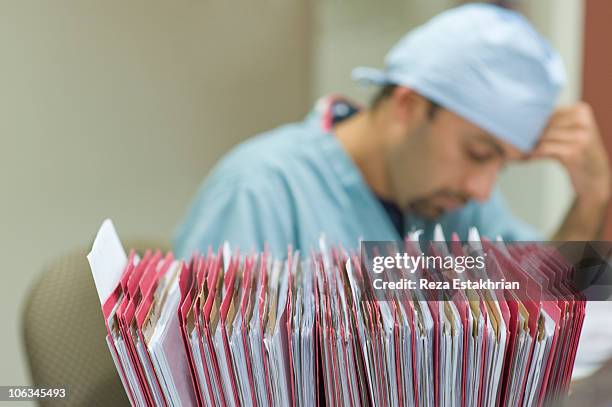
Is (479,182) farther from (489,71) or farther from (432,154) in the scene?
(489,71)

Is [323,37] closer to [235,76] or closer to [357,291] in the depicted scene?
[235,76]

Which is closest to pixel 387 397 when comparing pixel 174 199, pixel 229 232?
pixel 229 232

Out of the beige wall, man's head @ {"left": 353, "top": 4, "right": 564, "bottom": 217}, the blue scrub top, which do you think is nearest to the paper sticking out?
the blue scrub top

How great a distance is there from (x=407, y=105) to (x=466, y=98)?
0.44 ft

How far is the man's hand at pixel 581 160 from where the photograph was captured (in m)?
1.11

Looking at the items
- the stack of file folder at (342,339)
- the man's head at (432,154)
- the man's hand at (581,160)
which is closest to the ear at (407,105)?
the man's head at (432,154)

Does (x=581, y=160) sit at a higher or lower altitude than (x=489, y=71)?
lower

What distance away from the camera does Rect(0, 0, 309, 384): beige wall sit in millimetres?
1496

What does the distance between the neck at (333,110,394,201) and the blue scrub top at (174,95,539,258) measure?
55 mm

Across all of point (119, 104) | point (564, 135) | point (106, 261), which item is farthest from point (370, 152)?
point (106, 261)

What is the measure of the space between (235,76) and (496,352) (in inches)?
55.5

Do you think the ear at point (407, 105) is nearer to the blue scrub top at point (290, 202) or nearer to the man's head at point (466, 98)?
the man's head at point (466, 98)

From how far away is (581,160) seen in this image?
44.8 inches

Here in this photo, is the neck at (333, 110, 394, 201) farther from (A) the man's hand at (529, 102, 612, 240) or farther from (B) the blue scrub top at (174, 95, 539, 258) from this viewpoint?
(A) the man's hand at (529, 102, 612, 240)
